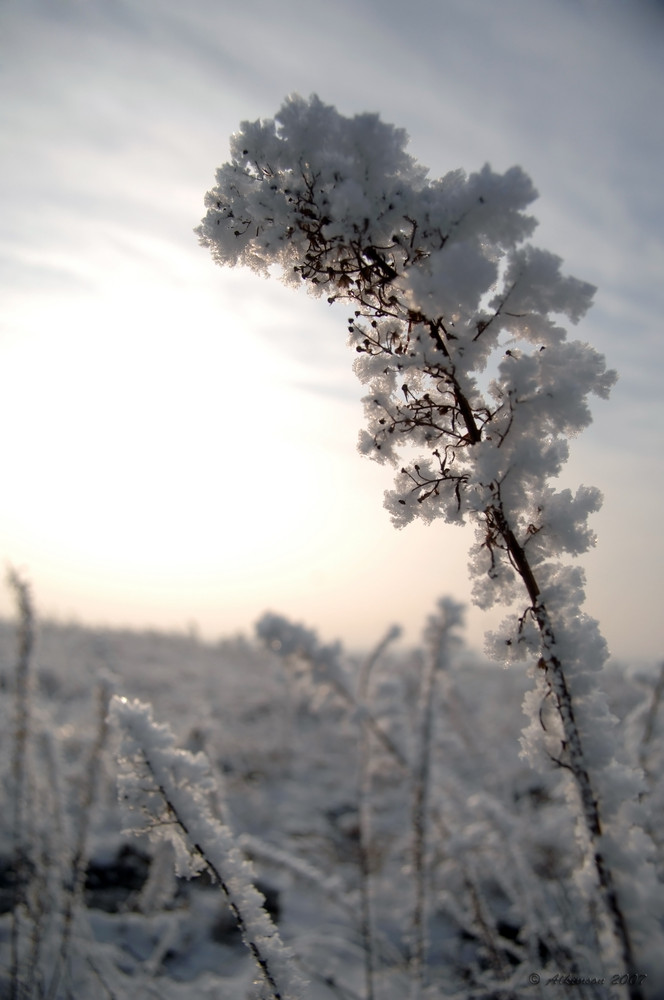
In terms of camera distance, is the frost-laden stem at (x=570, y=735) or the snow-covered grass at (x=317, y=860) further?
the snow-covered grass at (x=317, y=860)

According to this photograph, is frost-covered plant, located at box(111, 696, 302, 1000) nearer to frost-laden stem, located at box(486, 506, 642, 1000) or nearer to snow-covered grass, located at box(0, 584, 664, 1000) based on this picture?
snow-covered grass, located at box(0, 584, 664, 1000)

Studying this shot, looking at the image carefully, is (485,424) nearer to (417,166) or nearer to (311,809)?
(417,166)

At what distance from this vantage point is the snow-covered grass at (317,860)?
2377mm

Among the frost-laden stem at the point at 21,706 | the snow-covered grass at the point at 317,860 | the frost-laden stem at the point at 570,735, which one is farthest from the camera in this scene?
the frost-laden stem at the point at 21,706

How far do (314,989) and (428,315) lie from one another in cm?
339

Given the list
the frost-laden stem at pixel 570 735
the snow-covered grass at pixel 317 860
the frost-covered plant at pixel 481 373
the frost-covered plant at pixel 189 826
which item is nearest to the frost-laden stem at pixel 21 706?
the snow-covered grass at pixel 317 860

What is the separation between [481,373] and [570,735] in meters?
0.95

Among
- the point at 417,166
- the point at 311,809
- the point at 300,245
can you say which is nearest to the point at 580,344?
the point at 417,166

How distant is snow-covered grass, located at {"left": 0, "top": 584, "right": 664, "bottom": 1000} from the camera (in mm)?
2377

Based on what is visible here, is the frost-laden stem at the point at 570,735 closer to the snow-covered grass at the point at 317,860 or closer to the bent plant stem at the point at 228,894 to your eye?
the snow-covered grass at the point at 317,860

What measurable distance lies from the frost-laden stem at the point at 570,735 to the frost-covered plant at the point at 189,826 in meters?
0.81

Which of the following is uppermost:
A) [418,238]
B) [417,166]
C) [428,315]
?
[417,166]

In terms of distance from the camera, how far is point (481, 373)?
1.47m

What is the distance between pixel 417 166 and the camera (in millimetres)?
1493
